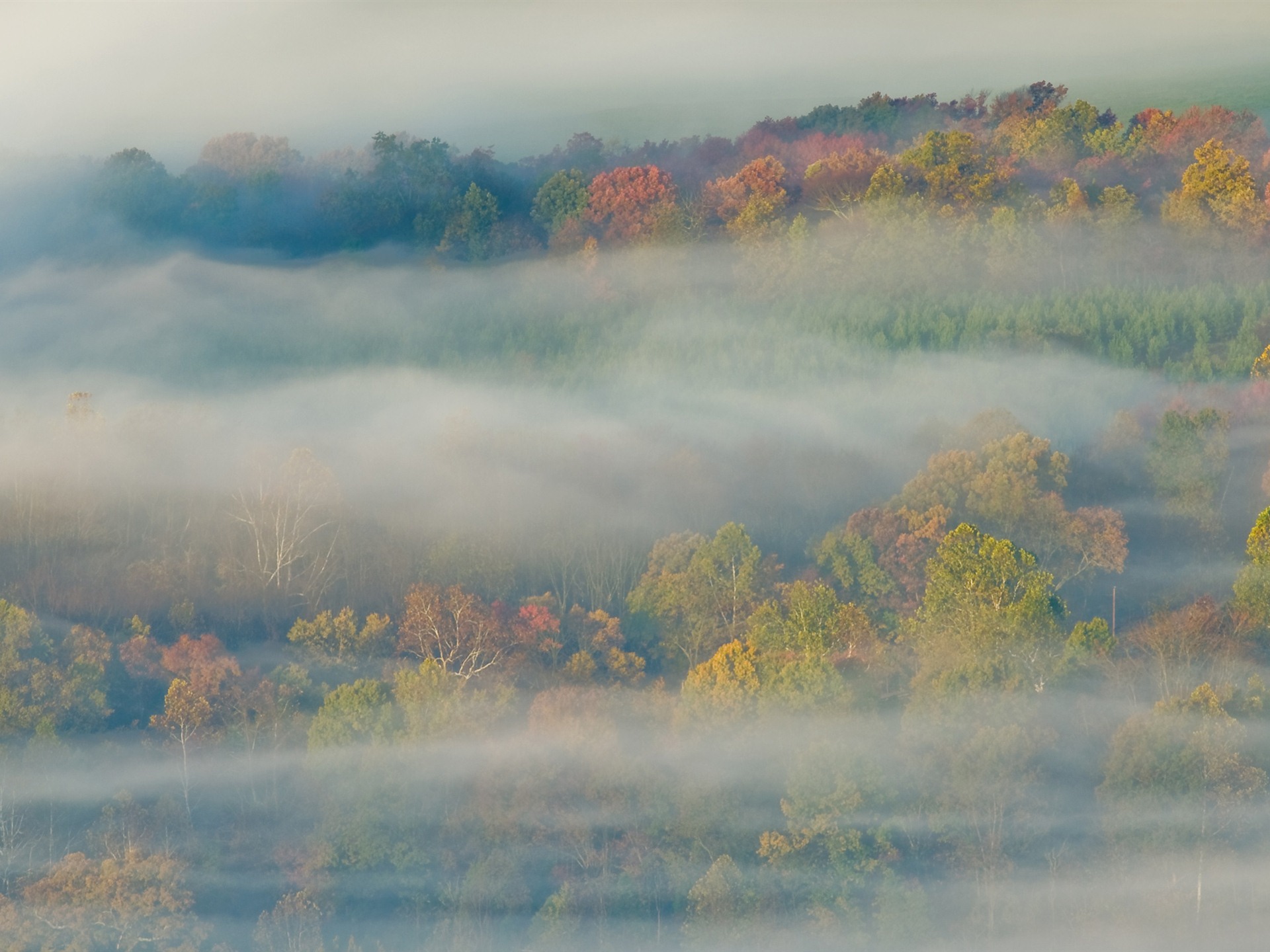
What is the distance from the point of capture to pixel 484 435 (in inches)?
4289

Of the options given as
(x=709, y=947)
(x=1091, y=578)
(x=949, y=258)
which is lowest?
(x=709, y=947)

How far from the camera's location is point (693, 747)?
75.4m

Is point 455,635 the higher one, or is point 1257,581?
point 1257,581

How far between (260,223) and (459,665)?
183ft

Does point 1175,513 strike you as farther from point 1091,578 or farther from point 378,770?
point 378,770

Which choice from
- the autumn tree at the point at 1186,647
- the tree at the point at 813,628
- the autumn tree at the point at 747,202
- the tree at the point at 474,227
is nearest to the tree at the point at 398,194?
the tree at the point at 474,227

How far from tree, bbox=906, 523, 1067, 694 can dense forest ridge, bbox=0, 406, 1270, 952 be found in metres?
0.12

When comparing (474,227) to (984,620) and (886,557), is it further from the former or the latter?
(984,620)

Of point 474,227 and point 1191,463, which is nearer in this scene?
point 1191,463

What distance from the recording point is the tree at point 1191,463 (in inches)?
3570

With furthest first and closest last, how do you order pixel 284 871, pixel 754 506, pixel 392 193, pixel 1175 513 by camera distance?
pixel 392 193 → pixel 754 506 → pixel 1175 513 → pixel 284 871

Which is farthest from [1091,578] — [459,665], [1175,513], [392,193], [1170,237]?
[392,193]

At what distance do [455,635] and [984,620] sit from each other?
2103 centimetres

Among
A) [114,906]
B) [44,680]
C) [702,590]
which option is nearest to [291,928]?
[114,906]
